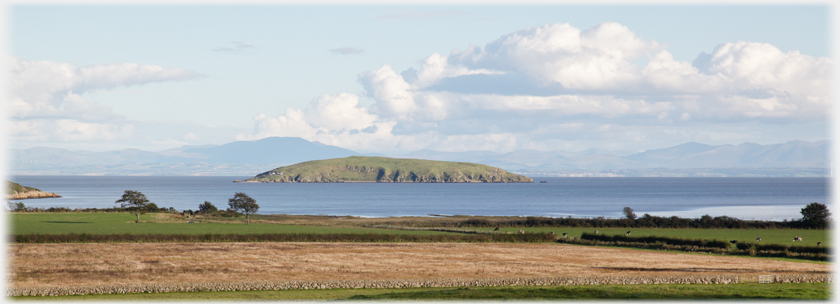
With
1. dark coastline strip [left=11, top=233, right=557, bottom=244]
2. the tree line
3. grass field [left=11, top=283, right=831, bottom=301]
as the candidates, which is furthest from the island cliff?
grass field [left=11, top=283, right=831, bottom=301]

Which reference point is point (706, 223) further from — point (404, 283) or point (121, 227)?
point (121, 227)

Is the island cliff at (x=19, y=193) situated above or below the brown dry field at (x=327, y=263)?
above

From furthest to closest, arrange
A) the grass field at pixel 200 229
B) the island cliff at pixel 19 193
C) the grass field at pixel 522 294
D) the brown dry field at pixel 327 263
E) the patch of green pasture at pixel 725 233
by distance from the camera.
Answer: the island cliff at pixel 19 193 < the grass field at pixel 200 229 < the patch of green pasture at pixel 725 233 < the brown dry field at pixel 327 263 < the grass field at pixel 522 294

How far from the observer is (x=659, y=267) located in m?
42.8

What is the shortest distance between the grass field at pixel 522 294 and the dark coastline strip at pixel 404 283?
85 centimetres

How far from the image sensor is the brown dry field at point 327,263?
38.0m

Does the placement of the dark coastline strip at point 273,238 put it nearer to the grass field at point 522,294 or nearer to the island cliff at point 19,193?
the grass field at point 522,294

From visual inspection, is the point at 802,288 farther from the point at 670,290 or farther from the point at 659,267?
the point at 659,267

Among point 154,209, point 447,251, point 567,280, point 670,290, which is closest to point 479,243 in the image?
point 447,251

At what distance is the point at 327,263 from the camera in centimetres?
4506

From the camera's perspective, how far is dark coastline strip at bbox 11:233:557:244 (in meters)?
58.4

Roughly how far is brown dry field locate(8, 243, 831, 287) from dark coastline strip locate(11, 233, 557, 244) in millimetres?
3495

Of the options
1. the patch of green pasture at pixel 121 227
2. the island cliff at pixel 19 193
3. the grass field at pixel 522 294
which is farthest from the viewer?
the island cliff at pixel 19 193

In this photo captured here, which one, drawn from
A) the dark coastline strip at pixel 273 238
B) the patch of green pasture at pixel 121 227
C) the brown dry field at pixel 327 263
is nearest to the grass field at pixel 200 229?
the patch of green pasture at pixel 121 227
